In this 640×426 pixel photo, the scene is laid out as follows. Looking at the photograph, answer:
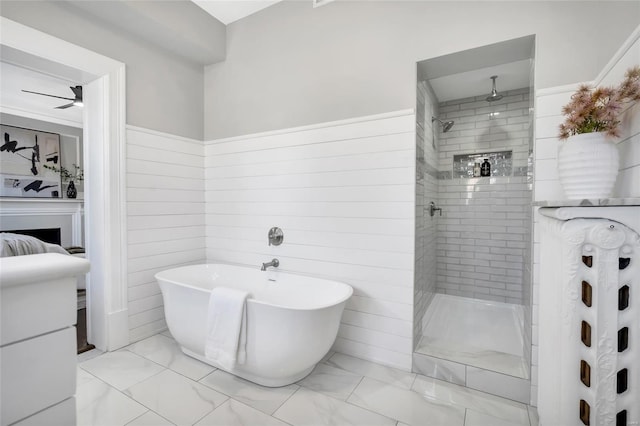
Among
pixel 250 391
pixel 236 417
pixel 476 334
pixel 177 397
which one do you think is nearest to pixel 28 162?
pixel 177 397

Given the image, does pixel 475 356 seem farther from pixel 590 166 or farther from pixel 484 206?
pixel 484 206

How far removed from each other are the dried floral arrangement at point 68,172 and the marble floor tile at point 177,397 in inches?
176

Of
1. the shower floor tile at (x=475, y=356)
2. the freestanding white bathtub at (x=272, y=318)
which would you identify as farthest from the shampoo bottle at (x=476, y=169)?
the freestanding white bathtub at (x=272, y=318)

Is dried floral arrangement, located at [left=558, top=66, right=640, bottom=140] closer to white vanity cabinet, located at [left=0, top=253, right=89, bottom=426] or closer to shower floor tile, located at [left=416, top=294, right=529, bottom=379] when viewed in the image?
shower floor tile, located at [left=416, top=294, right=529, bottom=379]

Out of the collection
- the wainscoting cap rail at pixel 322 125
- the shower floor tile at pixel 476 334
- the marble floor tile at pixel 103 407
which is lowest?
the marble floor tile at pixel 103 407

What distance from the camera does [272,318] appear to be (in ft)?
5.75

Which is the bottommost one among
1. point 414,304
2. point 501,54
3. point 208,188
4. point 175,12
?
point 414,304

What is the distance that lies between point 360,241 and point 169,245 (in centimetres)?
184

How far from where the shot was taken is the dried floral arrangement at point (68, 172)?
468cm

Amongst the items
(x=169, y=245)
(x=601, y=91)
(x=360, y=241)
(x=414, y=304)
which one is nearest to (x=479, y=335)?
(x=414, y=304)

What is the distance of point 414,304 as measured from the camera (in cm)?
213

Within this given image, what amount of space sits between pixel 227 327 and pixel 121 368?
0.98 meters

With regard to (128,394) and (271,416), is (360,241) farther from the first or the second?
(128,394)

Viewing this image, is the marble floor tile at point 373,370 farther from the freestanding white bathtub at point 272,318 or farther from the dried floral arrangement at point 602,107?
the dried floral arrangement at point 602,107
